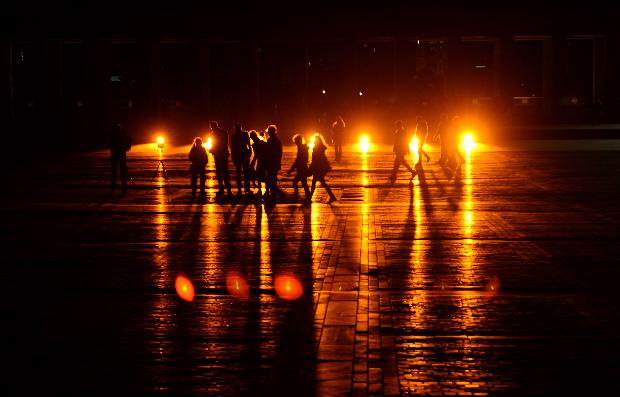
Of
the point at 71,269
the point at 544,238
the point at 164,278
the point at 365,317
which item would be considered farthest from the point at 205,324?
the point at 544,238

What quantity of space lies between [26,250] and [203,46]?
52648 millimetres

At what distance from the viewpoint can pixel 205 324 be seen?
10195mm

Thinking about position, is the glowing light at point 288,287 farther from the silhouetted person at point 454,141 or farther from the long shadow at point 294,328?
the silhouetted person at point 454,141

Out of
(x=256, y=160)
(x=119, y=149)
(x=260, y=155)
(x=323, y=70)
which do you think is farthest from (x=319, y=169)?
(x=323, y=70)

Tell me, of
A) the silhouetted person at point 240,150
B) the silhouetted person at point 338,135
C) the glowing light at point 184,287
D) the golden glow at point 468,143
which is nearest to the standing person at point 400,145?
the silhouetted person at point 240,150

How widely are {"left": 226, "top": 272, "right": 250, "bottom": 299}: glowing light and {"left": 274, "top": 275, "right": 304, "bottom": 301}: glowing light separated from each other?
334mm

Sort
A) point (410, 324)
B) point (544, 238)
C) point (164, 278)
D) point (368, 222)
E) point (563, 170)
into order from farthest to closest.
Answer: point (563, 170) → point (368, 222) → point (544, 238) → point (164, 278) → point (410, 324)

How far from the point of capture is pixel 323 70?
2768 inches

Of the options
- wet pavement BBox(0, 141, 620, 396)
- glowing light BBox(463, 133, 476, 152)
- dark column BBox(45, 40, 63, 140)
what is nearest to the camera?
wet pavement BBox(0, 141, 620, 396)

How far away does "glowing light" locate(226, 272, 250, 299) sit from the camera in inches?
465

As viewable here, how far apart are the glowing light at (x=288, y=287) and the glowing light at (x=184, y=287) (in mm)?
914

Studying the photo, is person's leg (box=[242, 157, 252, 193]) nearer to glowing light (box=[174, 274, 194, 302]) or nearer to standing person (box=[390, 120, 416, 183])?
standing person (box=[390, 120, 416, 183])

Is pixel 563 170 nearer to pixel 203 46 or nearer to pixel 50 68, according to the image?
pixel 203 46

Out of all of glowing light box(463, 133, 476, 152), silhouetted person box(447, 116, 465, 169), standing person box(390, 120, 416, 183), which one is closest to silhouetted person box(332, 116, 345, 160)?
glowing light box(463, 133, 476, 152)
